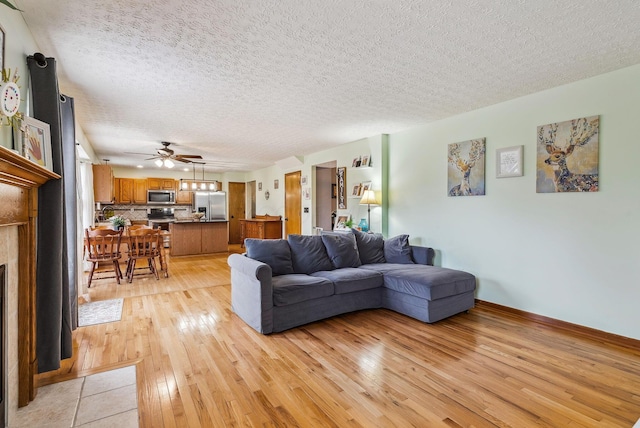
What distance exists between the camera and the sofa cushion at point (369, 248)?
4275 mm

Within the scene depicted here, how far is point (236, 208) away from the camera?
10.7 metres

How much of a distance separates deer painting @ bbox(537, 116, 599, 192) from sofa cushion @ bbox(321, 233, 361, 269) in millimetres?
2157

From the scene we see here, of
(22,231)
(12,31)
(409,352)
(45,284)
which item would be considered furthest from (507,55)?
(45,284)

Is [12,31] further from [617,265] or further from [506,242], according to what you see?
[617,265]

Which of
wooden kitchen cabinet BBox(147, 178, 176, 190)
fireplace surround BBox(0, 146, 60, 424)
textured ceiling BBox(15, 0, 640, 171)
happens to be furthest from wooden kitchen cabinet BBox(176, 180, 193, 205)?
fireplace surround BBox(0, 146, 60, 424)

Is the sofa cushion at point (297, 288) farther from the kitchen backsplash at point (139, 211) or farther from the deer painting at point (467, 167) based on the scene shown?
the kitchen backsplash at point (139, 211)

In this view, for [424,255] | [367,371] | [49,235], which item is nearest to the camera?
[49,235]

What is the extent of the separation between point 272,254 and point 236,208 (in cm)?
754

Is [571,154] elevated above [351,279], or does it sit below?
above

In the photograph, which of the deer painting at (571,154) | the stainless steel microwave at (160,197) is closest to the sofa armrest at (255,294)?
the deer painting at (571,154)

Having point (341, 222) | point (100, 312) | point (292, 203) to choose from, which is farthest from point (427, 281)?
point (292, 203)

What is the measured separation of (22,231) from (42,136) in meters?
0.65

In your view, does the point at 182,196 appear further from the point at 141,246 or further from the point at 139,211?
the point at 141,246

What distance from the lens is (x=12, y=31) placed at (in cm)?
192
